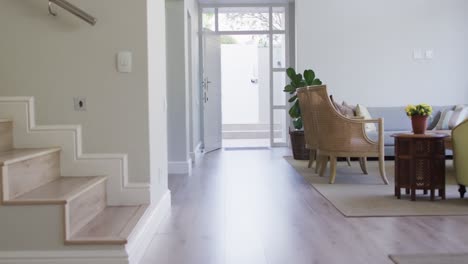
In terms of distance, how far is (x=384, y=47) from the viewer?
25.2 feet

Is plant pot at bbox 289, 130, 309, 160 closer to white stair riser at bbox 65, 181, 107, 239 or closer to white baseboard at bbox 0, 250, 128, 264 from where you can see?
white stair riser at bbox 65, 181, 107, 239

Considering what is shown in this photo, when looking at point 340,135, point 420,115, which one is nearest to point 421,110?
point 420,115

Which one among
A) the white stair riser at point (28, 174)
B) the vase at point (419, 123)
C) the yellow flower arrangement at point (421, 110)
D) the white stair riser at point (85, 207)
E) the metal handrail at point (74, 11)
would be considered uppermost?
the metal handrail at point (74, 11)

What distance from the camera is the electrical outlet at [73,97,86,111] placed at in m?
3.01

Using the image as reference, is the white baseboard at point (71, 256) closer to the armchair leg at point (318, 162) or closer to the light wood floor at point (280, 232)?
the light wood floor at point (280, 232)

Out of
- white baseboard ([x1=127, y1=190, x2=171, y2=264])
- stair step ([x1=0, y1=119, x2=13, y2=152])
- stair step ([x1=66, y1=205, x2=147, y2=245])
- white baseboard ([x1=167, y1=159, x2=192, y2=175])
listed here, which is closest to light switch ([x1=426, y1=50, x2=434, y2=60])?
white baseboard ([x1=167, y1=159, x2=192, y2=175])

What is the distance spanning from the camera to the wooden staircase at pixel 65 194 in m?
2.33

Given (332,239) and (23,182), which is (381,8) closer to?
(332,239)

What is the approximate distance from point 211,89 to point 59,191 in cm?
621

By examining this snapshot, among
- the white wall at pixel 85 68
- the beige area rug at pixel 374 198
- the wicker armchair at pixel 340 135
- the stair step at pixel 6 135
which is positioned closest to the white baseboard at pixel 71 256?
the stair step at pixel 6 135

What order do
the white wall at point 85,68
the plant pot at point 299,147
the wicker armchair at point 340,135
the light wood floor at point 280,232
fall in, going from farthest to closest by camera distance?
the plant pot at point 299,147 < the wicker armchair at point 340,135 < the white wall at point 85,68 < the light wood floor at point 280,232

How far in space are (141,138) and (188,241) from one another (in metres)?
0.70

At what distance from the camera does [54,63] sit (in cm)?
300

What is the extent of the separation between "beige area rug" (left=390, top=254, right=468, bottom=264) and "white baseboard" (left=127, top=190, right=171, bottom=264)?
127 centimetres
